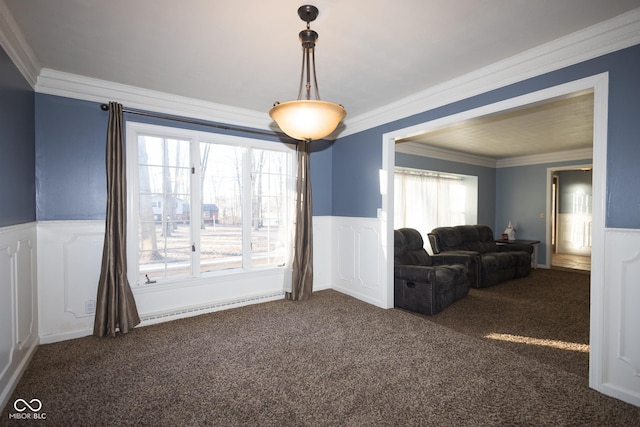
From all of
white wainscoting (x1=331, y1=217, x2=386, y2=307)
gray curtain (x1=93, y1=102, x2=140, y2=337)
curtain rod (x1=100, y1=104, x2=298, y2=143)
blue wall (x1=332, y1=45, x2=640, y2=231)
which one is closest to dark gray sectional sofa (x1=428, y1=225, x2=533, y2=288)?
white wainscoting (x1=331, y1=217, x2=386, y2=307)

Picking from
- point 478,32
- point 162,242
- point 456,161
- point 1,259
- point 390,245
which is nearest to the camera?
point 1,259

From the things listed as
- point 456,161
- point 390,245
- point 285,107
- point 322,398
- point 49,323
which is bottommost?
point 322,398

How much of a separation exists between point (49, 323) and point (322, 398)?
2.74 meters

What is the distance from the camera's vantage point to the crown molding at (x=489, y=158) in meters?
5.83

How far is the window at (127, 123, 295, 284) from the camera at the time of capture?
11.1 ft

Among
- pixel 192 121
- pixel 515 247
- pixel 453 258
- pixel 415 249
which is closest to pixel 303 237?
pixel 415 249

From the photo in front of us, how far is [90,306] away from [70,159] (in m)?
1.48

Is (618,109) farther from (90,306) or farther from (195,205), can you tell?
(90,306)

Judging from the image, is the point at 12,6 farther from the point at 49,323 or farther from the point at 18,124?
the point at 49,323

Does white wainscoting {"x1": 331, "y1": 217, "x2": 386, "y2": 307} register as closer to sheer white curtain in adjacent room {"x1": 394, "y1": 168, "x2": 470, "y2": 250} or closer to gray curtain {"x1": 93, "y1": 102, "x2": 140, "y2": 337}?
sheer white curtain in adjacent room {"x1": 394, "y1": 168, "x2": 470, "y2": 250}

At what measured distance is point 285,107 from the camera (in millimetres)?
1808

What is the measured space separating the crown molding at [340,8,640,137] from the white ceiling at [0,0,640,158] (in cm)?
7

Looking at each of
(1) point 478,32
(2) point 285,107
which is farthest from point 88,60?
(1) point 478,32

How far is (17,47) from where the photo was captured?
2.26m
